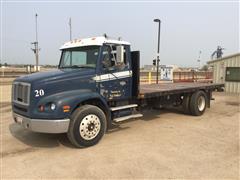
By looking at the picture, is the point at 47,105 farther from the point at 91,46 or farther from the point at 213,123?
the point at 213,123

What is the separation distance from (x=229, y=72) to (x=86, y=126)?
49.6 feet

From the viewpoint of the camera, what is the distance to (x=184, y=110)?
360 inches

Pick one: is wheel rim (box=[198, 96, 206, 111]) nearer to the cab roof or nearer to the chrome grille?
the cab roof

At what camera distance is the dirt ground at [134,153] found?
4.15 meters

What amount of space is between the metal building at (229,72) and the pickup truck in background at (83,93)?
1198cm

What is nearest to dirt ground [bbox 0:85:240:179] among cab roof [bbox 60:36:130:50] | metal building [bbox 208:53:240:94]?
cab roof [bbox 60:36:130:50]

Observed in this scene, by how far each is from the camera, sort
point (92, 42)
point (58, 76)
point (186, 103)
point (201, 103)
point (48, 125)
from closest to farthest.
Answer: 1. point (48, 125)
2. point (58, 76)
3. point (92, 42)
4. point (186, 103)
5. point (201, 103)

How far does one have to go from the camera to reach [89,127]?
212 inches

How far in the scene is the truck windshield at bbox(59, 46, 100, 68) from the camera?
19.4 ft

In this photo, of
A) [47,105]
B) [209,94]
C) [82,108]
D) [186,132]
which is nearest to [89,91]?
[82,108]

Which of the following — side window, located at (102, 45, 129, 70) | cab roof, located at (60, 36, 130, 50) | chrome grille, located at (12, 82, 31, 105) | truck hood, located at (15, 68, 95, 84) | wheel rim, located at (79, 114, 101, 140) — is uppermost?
cab roof, located at (60, 36, 130, 50)

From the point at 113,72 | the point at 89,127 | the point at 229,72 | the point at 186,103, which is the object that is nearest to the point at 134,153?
the point at 89,127

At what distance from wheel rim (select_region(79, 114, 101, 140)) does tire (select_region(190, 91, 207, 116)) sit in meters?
4.55

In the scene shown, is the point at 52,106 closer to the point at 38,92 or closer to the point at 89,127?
the point at 38,92
